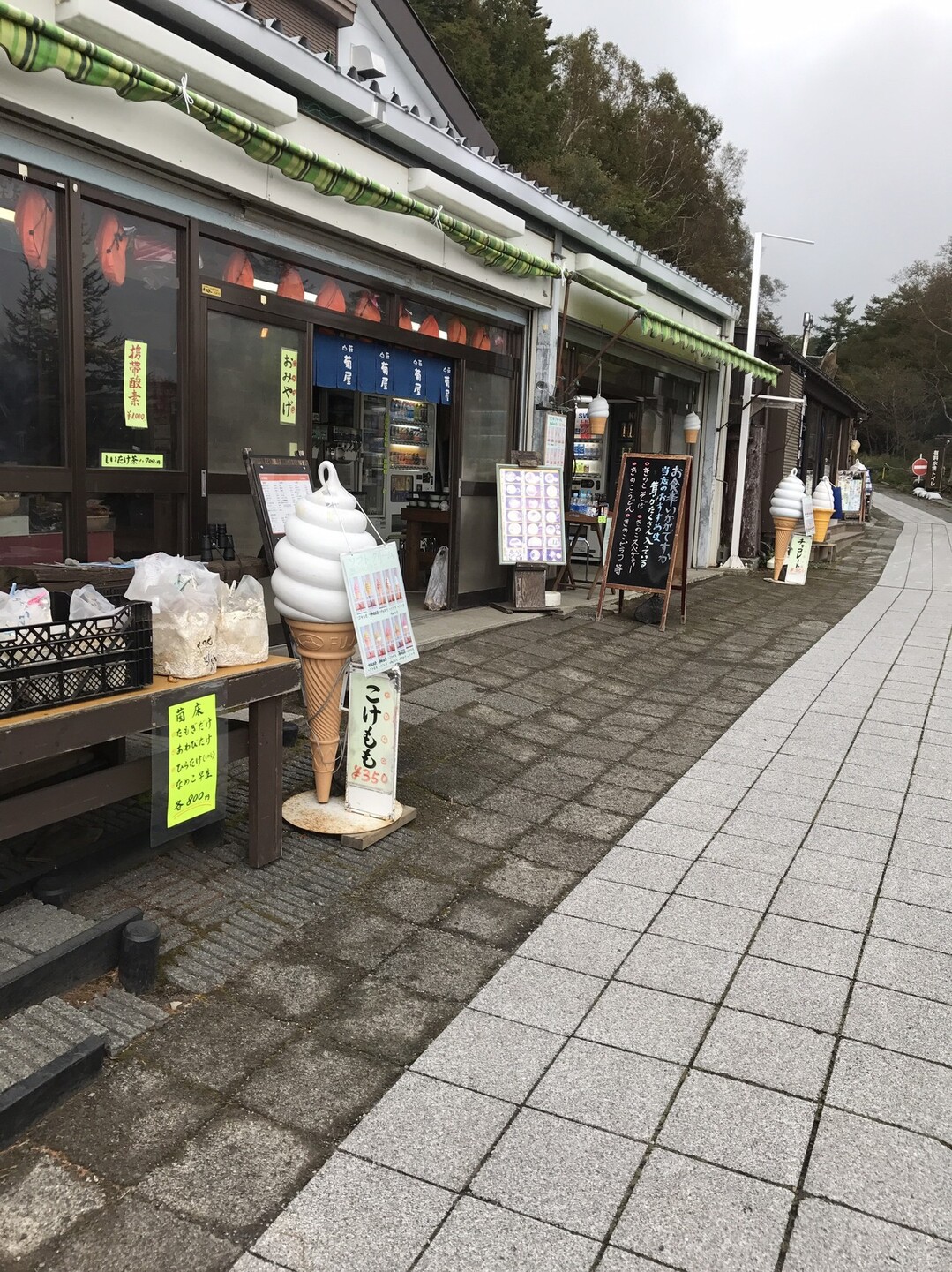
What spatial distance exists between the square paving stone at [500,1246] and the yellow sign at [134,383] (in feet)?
16.0

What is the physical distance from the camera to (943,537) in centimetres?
2567

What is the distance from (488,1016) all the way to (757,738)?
3.80 m

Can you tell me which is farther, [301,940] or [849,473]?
[849,473]

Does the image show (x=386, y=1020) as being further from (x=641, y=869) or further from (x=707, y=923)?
(x=641, y=869)

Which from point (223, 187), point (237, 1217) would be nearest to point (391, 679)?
point (237, 1217)

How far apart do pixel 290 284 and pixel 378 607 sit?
3712 mm

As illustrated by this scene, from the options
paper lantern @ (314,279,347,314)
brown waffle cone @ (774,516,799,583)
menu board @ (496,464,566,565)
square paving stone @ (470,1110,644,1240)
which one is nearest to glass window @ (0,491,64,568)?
paper lantern @ (314,279,347,314)

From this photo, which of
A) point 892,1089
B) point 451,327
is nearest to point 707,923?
point 892,1089

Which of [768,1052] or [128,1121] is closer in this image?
[128,1121]

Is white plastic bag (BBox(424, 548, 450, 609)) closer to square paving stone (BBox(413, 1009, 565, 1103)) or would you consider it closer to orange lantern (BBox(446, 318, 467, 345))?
orange lantern (BBox(446, 318, 467, 345))

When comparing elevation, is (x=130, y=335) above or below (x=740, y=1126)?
above

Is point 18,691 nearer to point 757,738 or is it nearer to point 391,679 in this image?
point 391,679

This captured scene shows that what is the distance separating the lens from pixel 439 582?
31.3 ft

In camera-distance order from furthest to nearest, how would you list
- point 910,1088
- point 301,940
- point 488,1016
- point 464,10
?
point 464,10
point 301,940
point 488,1016
point 910,1088
